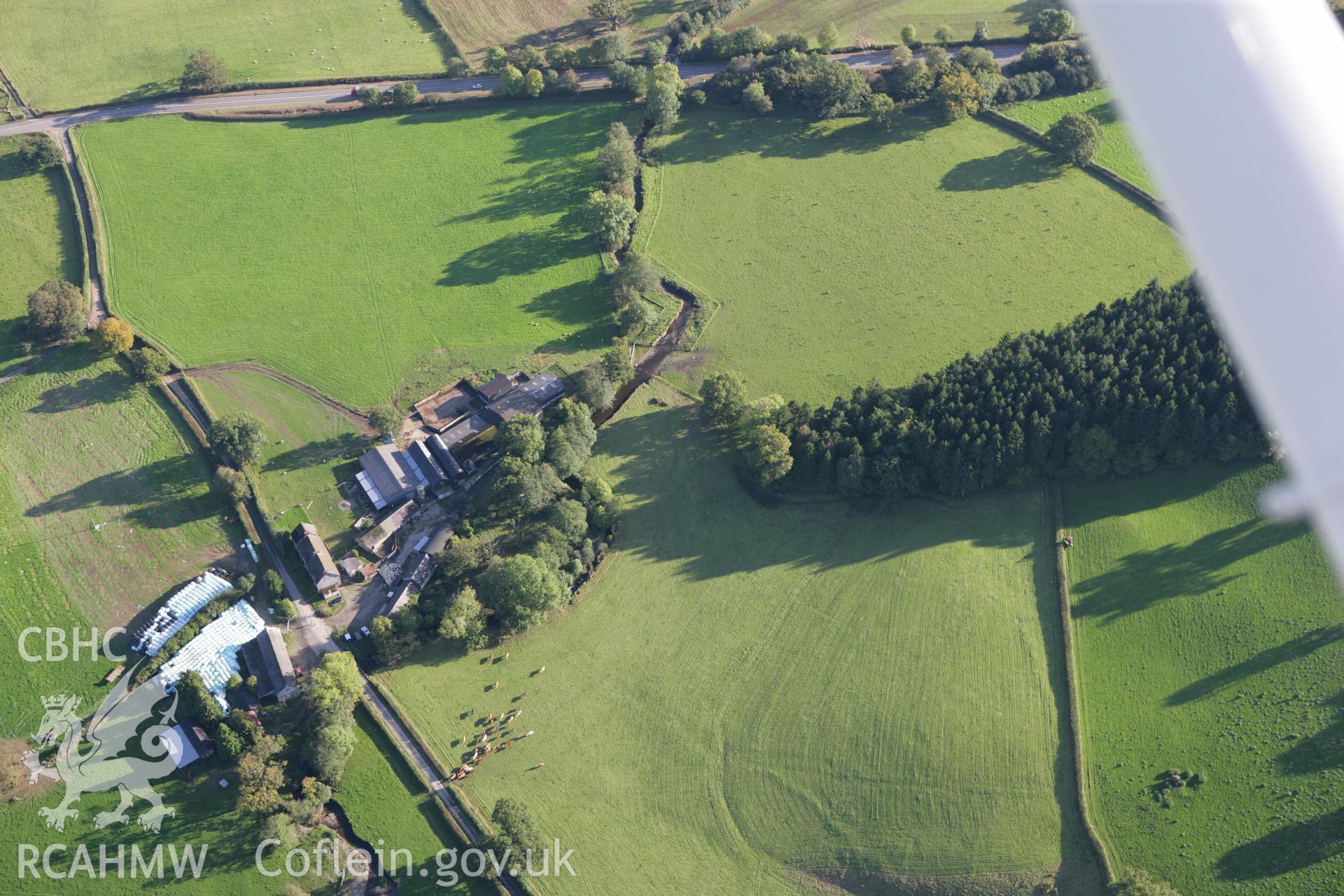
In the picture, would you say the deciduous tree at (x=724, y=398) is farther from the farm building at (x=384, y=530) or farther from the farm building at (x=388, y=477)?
the farm building at (x=384, y=530)

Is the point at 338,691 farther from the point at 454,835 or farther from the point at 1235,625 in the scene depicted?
the point at 1235,625

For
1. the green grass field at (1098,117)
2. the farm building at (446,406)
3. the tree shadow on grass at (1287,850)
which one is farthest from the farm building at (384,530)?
the green grass field at (1098,117)

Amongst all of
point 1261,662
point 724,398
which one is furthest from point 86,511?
point 1261,662

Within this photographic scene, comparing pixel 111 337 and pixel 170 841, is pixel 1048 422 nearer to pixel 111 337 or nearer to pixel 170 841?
pixel 170 841

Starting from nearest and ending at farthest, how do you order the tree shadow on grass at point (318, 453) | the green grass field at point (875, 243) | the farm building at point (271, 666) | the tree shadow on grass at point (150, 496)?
1. the farm building at point (271, 666)
2. the tree shadow on grass at point (150, 496)
3. the tree shadow on grass at point (318, 453)
4. the green grass field at point (875, 243)

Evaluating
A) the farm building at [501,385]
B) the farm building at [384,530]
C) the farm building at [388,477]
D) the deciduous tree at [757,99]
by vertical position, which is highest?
the deciduous tree at [757,99]

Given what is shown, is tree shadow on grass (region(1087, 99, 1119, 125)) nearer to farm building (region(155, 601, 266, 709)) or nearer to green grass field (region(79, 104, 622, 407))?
green grass field (region(79, 104, 622, 407))

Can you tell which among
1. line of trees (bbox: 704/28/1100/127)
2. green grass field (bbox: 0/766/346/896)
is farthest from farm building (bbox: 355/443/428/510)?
line of trees (bbox: 704/28/1100/127)
